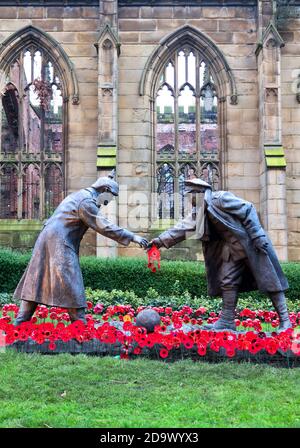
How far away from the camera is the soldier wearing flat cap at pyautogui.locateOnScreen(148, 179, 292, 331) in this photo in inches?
255

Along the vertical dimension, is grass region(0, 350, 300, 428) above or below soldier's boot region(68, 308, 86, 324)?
below

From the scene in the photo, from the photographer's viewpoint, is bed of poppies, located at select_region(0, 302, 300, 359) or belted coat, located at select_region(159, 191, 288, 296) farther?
belted coat, located at select_region(159, 191, 288, 296)

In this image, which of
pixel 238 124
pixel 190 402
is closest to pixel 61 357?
pixel 190 402

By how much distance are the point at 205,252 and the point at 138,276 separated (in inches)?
231

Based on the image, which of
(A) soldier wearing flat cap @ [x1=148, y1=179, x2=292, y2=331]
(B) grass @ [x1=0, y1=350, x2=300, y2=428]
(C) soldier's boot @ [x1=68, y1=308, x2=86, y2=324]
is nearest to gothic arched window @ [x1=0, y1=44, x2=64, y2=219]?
(C) soldier's boot @ [x1=68, y1=308, x2=86, y2=324]

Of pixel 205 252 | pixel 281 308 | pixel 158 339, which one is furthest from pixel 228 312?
pixel 158 339

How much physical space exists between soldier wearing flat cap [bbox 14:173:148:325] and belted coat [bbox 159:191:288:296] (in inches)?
30.3

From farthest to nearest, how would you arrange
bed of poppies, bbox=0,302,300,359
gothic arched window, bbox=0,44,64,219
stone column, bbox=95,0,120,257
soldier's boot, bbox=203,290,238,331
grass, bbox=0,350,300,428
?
gothic arched window, bbox=0,44,64,219, stone column, bbox=95,0,120,257, soldier's boot, bbox=203,290,238,331, bed of poppies, bbox=0,302,300,359, grass, bbox=0,350,300,428

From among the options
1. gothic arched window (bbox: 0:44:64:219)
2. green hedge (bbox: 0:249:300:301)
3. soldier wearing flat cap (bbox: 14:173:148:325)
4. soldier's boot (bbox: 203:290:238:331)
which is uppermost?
gothic arched window (bbox: 0:44:64:219)

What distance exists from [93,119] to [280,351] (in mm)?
11529

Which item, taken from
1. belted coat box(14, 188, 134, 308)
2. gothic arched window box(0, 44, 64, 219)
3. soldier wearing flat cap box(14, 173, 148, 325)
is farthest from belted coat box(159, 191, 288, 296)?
gothic arched window box(0, 44, 64, 219)

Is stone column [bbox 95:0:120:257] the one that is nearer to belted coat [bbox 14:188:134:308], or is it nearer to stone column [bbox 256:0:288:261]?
stone column [bbox 256:0:288:261]

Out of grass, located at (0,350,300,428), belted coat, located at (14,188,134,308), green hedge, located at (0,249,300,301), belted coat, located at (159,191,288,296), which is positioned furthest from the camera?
green hedge, located at (0,249,300,301)

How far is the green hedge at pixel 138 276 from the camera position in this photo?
41.0 ft
